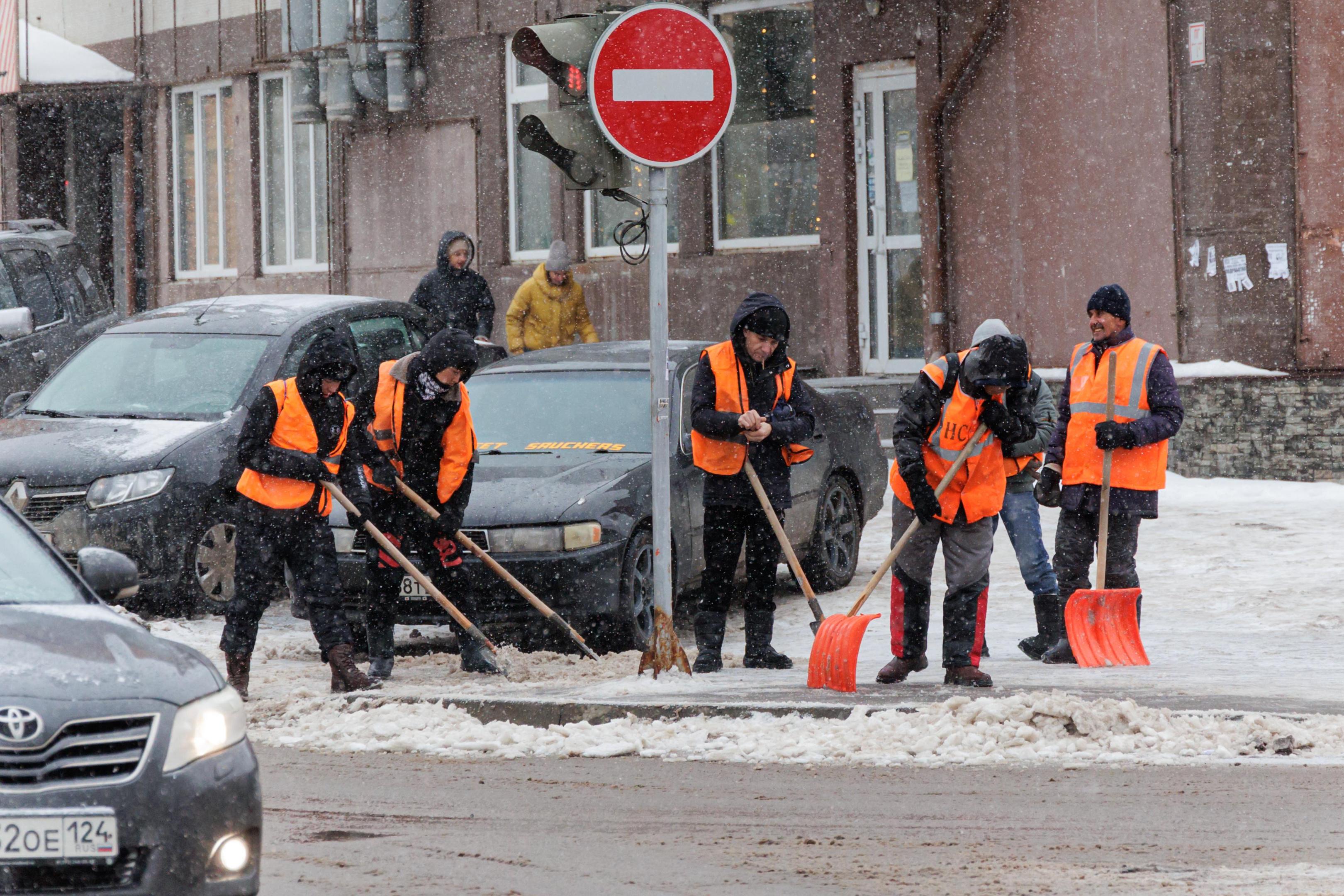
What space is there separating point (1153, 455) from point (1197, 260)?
6.61 m

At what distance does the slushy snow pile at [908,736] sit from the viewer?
7.30 metres

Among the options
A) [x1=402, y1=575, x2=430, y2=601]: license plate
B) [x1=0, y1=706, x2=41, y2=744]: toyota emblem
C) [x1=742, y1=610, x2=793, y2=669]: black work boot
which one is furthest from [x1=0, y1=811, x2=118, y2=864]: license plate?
[x1=402, y1=575, x2=430, y2=601]: license plate

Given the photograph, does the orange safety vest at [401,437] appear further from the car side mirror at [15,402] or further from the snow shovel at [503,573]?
the car side mirror at [15,402]

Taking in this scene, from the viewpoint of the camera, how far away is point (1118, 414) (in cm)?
941

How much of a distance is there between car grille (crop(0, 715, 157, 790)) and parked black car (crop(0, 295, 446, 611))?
18.3 feet

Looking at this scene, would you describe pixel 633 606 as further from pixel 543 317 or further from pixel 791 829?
pixel 543 317

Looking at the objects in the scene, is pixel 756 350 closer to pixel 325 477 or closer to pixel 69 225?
pixel 325 477

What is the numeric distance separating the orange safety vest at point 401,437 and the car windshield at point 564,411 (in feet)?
3.98

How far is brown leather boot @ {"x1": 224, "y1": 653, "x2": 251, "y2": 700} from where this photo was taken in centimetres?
906

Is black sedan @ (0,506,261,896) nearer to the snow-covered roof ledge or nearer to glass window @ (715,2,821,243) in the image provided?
glass window @ (715,2,821,243)

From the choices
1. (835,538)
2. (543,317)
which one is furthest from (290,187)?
(835,538)

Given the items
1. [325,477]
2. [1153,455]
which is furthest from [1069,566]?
[325,477]

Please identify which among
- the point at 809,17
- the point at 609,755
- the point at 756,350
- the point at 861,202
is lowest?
the point at 609,755

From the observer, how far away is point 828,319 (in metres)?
18.3
